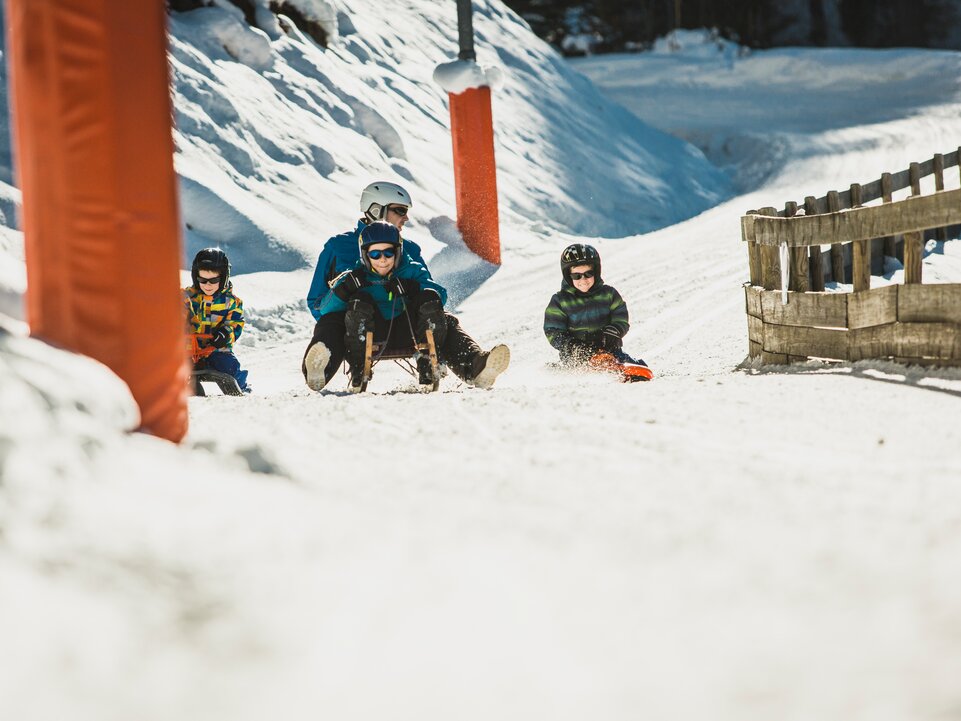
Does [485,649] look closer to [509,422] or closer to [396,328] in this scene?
[509,422]

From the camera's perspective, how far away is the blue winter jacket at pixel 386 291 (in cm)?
675

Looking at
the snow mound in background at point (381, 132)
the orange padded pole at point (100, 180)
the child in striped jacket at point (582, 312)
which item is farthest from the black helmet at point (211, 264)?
the orange padded pole at point (100, 180)

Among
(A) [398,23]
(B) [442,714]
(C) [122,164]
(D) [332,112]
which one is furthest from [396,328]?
(A) [398,23]

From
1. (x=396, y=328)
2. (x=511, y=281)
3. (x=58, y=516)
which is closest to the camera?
(x=58, y=516)

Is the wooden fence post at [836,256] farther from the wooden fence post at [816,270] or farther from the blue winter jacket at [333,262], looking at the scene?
the blue winter jacket at [333,262]

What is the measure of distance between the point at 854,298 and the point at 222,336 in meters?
4.10

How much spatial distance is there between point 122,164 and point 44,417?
79 cm

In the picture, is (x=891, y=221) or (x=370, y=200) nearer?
(x=891, y=221)

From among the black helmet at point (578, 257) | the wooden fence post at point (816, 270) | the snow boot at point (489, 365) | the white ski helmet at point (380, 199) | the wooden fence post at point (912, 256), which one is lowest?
the snow boot at point (489, 365)

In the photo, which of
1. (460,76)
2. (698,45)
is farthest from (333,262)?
(698,45)

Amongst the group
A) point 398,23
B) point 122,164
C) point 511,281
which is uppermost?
point 398,23

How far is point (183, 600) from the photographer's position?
2082 millimetres

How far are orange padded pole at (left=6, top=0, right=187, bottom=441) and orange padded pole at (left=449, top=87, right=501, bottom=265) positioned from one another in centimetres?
907

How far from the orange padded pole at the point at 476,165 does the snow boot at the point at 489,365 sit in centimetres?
584
